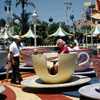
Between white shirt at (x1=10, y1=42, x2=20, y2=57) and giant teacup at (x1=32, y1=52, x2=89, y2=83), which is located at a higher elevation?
white shirt at (x1=10, y1=42, x2=20, y2=57)

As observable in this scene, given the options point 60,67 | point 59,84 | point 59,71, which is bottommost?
point 59,84

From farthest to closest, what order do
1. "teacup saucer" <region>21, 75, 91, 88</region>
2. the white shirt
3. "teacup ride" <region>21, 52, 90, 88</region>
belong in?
the white shirt, "teacup ride" <region>21, 52, 90, 88</region>, "teacup saucer" <region>21, 75, 91, 88</region>

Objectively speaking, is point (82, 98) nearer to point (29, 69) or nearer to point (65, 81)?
point (65, 81)

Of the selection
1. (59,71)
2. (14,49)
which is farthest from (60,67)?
(14,49)

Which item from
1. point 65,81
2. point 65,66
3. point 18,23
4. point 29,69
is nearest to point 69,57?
point 65,66

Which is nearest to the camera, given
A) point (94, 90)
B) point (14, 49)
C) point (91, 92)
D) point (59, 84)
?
point (91, 92)

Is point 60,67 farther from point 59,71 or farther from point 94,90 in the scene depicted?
point 94,90

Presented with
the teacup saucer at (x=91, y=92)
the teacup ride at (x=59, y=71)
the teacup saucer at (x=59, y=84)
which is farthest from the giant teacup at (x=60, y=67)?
the teacup saucer at (x=91, y=92)

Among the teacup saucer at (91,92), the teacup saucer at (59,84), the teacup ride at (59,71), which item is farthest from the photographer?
the teacup ride at (59,71)

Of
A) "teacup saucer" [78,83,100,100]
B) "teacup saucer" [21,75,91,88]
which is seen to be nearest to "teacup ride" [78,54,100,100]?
"teacup saucer" [78,83,100,100]

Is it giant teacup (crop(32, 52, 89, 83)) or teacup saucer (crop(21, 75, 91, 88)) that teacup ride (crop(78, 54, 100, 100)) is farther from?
giant teacup (crop(32, 52, 89, 83))

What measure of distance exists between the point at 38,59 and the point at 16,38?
125cm

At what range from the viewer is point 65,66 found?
19.1 ft

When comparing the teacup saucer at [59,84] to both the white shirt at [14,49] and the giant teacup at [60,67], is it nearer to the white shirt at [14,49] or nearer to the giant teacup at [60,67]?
the giant teacup at [60,67]
